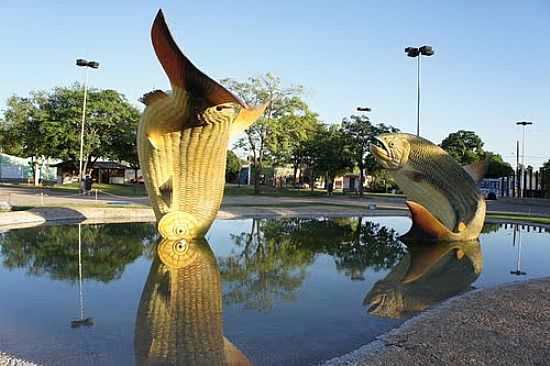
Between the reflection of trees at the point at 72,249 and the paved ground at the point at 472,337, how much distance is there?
520cm

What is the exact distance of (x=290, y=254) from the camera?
1118 cm

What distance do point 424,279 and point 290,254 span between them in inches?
136

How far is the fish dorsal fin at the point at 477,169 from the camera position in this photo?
13125mm

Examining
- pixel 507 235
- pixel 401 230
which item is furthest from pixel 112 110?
pixel 507 235

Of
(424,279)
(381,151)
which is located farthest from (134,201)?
(424,279)

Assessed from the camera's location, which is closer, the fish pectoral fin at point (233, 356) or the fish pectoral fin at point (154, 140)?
A: the fish pectoral fin at point (233, 356)

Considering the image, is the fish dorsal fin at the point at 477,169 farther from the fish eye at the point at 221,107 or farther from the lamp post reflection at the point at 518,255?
the fish eye at the point at 221,107

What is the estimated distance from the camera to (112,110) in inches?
1537

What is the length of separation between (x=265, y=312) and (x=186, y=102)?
4.79 m

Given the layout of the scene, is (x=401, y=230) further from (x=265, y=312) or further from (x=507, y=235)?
(x=265, y=312)

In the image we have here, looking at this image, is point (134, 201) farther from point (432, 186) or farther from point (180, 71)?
point (180, 71)

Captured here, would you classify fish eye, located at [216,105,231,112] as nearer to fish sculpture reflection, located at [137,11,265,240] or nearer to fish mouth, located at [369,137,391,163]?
fish sculpture reflection, located at [137,11,265,240]

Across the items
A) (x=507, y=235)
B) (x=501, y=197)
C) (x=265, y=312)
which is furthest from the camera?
(x=501, y=197)

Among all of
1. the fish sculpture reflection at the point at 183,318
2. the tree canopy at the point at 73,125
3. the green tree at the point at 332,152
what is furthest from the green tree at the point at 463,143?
the fish sculpture reflection at the point at 183,318
